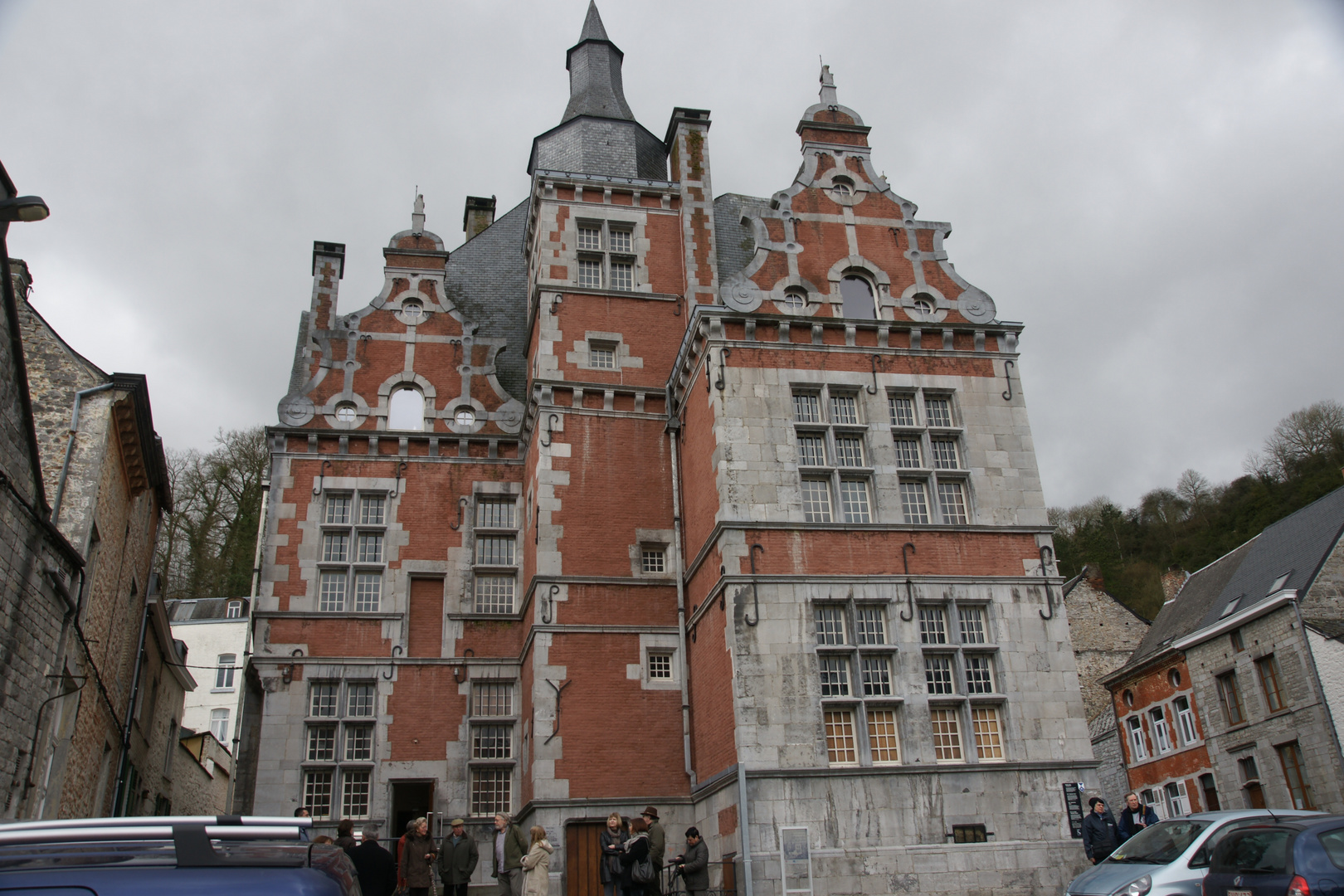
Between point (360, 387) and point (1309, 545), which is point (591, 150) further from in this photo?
point (1309, 545)

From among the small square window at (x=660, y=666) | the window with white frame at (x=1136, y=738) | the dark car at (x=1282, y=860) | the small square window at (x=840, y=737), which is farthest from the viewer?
the window with white frame at (x=1136, y=738)

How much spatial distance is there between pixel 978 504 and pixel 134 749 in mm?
18387

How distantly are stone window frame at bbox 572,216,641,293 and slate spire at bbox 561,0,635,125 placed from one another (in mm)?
3890

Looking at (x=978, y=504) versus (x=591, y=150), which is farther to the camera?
(x=591, y=150)

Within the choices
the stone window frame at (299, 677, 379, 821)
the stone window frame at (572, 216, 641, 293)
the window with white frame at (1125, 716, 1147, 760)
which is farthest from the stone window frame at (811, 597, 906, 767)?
the window with white frame at (1125, 716, 1147, 760)

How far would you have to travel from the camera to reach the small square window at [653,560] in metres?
21.0

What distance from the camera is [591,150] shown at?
2614 centimetres

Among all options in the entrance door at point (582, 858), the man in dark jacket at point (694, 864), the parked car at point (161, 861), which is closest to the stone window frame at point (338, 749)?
the entrance door at point (582, 858)

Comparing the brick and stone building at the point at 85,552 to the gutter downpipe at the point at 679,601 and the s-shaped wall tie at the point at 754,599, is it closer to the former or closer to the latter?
the s-shaped wall tie at the point at 754,599

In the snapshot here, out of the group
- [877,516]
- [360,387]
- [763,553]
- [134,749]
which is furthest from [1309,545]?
[134,749]

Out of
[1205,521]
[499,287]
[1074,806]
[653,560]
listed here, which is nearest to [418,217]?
[499,287]

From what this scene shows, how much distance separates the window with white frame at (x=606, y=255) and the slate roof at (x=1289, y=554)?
18.6 metres

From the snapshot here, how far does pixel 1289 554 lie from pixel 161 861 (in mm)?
31911

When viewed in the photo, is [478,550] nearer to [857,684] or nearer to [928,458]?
[857,684]
